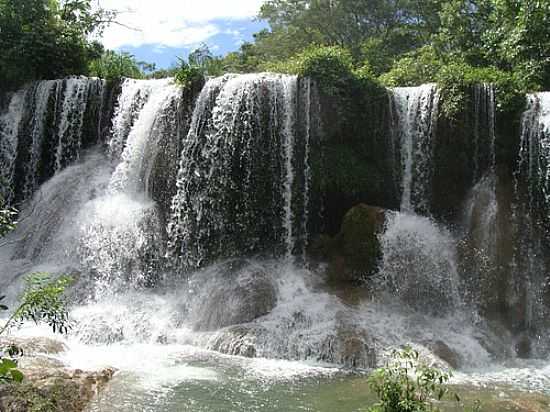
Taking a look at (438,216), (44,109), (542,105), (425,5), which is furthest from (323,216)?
(425,5)

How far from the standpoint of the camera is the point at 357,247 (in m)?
12.8

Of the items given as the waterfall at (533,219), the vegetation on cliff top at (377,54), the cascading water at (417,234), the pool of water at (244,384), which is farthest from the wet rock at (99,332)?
the waterfall at (533,219)

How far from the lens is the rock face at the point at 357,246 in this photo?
12.7m

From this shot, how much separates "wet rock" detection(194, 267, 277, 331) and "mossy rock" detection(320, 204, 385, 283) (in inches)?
61.8

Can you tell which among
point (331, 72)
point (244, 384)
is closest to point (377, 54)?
point (331, 72)

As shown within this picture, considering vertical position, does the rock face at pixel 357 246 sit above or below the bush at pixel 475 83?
below

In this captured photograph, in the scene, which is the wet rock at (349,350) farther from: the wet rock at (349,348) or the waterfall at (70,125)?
the waterfall at (70,125)

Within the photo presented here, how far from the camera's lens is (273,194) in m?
14.0

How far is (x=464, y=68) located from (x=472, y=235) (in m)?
4.27

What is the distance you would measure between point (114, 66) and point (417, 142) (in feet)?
29.9

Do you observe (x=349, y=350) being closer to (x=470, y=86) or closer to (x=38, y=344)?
(x=38, y=344)

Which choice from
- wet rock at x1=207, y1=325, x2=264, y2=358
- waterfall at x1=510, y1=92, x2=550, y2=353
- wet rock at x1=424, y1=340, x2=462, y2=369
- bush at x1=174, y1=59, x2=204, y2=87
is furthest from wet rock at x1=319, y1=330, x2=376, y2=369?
bush at x1=174, y1=59, x2=204, y2=87

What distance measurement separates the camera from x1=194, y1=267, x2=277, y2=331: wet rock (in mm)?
11398

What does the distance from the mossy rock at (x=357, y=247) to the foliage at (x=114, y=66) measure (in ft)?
25.1
